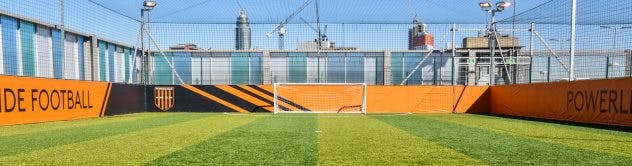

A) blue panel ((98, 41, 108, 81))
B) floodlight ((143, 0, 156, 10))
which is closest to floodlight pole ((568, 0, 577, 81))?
floodlight ((143, 0, 156, 10))

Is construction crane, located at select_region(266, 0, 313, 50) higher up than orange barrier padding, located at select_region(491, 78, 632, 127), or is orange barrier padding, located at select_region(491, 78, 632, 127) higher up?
construction crane, located at select_region(266, 0, 313, 50)

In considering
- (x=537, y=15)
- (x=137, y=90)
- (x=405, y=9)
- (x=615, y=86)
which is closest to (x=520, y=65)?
(x=537, y=15)

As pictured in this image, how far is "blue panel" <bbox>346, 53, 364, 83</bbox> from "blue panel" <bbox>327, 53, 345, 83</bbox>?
0.70 feet

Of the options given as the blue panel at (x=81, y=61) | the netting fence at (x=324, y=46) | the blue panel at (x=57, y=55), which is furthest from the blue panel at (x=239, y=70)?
the blue panel at (x=57, y=55)

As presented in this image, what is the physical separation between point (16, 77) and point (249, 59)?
322 inches

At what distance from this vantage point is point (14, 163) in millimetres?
4426

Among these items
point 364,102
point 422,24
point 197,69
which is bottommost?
point 364,102

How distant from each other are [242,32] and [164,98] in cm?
340

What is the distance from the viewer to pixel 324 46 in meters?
17.2

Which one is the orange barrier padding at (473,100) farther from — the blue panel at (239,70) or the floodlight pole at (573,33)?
the blue panel at (239,70)

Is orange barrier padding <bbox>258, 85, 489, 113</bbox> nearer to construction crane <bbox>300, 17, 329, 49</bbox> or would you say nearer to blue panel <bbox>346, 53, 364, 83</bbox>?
blue panel <bbox>346, 53, 364, 83</bbox>

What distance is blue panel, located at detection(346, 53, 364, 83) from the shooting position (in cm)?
1688

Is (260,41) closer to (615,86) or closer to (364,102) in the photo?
(364,102)

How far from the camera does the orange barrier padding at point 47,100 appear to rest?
981 centimetres
